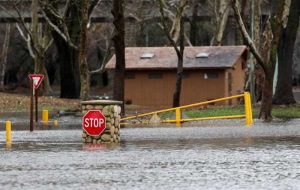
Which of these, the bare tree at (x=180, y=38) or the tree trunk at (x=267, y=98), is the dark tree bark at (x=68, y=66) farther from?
the tree trunk at (x=267, y=98)

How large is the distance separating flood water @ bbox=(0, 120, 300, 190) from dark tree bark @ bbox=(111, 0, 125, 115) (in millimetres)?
10745

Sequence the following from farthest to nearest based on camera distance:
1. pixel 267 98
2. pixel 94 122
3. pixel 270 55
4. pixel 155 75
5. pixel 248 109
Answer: pixel 155 75, pixel 270 55, pixel 267 98, pixel 248 109, pixel 94 122

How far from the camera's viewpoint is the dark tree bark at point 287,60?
38781 millimetres

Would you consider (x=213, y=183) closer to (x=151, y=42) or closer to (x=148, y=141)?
(x=148, y=141)

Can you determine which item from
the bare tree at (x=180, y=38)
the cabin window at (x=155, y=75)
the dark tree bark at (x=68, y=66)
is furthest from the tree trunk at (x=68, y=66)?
the bare tree at (x=180, y=38)

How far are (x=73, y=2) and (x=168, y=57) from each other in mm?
8990

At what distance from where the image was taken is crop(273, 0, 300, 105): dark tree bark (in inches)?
1527

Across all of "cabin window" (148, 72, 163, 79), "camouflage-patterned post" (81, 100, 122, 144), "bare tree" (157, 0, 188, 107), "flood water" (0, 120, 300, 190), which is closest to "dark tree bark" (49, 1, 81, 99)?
"cabin window" (148, 72, 163, 79)

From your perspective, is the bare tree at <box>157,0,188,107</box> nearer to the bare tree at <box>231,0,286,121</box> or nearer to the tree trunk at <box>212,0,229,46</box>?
the tree trunk at <box>212,0,229,46</box>

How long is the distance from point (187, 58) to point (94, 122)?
33.5 m

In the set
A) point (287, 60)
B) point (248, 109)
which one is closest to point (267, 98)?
point (248, 109)

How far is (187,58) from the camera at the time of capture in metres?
54.5

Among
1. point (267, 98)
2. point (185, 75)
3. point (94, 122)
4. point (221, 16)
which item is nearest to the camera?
point (94, 122)

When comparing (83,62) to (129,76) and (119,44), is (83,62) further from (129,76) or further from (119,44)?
(129,76)
